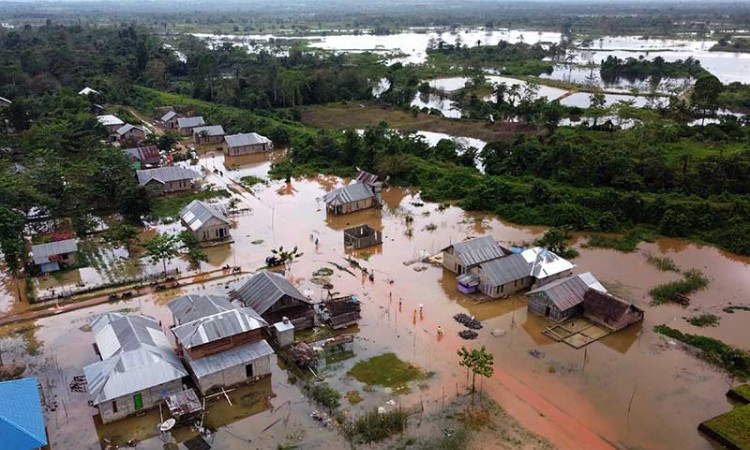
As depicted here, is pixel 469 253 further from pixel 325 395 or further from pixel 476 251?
pixel 325 395

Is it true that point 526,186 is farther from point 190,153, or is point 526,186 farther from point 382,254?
point 190,153

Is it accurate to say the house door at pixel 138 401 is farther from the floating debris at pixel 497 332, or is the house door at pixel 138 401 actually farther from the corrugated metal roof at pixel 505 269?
the corrugated metal roof at pixel 505 269

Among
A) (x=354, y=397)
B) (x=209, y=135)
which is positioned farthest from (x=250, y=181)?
(x=354, y=397)

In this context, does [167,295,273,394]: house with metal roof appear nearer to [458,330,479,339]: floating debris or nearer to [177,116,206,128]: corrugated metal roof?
[458,330,479,339]: floating debris

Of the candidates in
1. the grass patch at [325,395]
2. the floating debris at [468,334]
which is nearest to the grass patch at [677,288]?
the floating debris at [468,334]

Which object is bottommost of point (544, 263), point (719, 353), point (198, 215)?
point (719, 353)

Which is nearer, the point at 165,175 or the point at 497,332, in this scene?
the point at 497,332

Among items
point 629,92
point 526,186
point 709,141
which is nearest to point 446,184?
point 526,186
